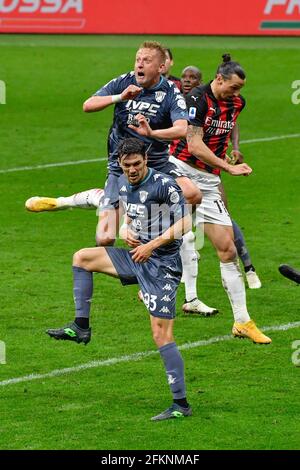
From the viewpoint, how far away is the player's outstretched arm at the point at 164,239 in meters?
11.3

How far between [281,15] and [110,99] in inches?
823

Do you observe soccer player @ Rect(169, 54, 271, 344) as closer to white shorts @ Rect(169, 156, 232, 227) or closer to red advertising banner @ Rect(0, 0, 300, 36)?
white shorts @ Rect(169, 156, 232, 227)

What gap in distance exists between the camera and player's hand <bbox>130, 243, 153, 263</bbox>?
36.9 ft

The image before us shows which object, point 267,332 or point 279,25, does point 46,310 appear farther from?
point 279,25

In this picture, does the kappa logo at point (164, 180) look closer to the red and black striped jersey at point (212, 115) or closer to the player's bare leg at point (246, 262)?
the red and black striped jersey at point (212, 115)

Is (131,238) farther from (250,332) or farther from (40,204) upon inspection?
(40,204)

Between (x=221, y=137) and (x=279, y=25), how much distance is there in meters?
20.1

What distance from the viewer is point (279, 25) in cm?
3375

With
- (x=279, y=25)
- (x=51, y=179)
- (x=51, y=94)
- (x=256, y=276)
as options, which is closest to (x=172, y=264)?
(x=256, y=276)

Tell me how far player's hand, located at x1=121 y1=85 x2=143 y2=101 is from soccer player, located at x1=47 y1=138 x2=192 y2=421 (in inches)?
56.3

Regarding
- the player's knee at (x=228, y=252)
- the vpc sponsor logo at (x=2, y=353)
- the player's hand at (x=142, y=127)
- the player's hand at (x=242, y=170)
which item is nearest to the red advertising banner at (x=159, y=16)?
the player's knee at (x=228, y=252)

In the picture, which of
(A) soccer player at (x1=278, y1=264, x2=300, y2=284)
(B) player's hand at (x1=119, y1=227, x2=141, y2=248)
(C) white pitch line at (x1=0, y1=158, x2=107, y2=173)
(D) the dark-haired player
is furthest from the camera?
(C) white pitch line at (x1=0, y1=158, x2=107, y2=173)

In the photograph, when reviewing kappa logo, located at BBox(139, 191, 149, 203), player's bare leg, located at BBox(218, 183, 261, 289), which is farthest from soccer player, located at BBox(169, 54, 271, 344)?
kappa logo, located at BBox(139, 191, 149, 203)

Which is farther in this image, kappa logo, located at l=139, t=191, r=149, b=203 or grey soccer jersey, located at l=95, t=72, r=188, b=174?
grey soccer jersey, located at l=95, t=72, r=188, b=174
